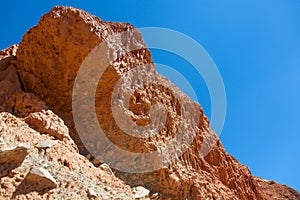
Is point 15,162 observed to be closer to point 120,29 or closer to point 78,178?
point 78,178

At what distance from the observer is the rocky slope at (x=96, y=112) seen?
861cm

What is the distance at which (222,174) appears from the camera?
1420 cm

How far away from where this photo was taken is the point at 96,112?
35.8 feet

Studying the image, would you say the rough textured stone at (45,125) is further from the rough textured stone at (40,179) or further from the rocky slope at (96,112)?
the rough textured stone at (40,179)

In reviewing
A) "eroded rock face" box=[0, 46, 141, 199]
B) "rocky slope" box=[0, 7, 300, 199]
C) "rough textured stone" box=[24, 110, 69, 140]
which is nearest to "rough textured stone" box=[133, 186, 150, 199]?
"rocky slope" box=[0, 7, 300, 199]

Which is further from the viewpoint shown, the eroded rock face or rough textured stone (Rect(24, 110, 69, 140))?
rough textured stone (Rect(24, 110, 69, 140))

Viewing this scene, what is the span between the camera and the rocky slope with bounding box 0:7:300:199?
28.2 feet

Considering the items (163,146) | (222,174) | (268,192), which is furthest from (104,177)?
(268,192)

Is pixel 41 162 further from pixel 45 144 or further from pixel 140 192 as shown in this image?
pixel 140 192

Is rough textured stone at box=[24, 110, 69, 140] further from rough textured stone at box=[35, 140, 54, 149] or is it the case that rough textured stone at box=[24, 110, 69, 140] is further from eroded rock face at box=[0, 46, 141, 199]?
rough textured stone at box=[35, 140, 54, 149]

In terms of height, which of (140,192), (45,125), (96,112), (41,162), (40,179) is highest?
(96,112)

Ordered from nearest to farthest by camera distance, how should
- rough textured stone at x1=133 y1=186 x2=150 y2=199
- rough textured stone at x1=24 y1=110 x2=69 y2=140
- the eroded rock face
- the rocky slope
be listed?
the eroded rock face, the rocky slope, rough textured stone at x1=133 y1=186 x2=150 y2=199, rough textured stone at x1=24 y1=110 x2=69 y2=140

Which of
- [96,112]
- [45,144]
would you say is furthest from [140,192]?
[96,112]

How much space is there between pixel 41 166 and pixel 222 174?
891 centimetres
